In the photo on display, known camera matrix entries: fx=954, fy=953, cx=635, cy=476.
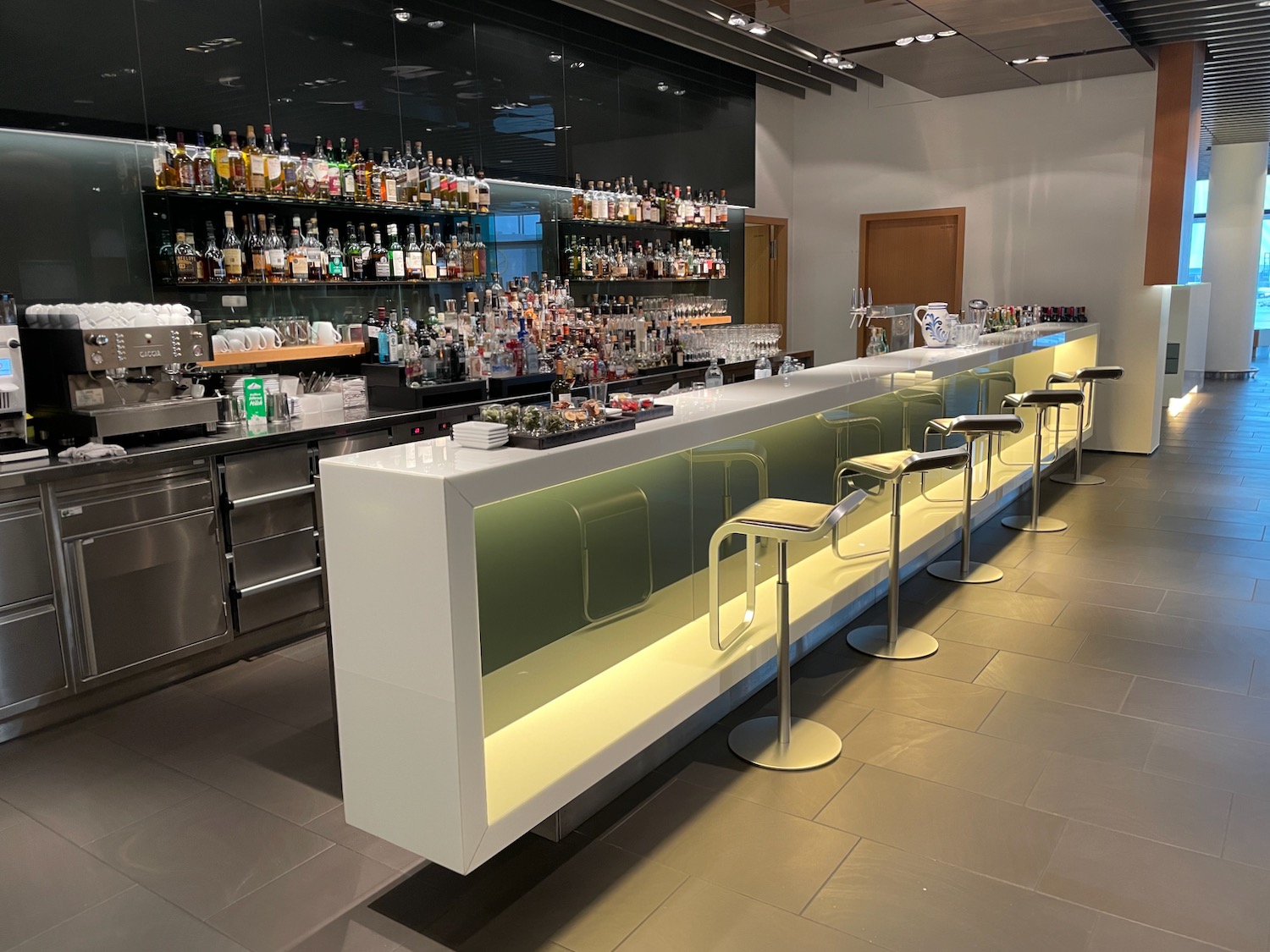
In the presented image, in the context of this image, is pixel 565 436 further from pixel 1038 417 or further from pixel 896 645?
pixel 1038 417

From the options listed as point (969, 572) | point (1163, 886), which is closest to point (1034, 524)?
point (969, 572)

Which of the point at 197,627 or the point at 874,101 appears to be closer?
the point at 197,627

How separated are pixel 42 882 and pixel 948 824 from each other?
2744mm

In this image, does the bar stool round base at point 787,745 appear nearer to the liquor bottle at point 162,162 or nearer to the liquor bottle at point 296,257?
the liquor bottle at point 296,257

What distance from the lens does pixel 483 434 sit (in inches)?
104

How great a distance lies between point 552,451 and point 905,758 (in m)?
1.81

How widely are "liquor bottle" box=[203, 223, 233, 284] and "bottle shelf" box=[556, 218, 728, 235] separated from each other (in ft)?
9.17

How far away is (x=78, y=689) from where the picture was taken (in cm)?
383

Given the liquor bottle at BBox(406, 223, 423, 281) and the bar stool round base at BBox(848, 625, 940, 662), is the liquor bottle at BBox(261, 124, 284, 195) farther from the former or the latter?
the bar stool round base at BBox(848, 625, 940, 662)

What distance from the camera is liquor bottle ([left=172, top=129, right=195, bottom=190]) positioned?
15.2ft

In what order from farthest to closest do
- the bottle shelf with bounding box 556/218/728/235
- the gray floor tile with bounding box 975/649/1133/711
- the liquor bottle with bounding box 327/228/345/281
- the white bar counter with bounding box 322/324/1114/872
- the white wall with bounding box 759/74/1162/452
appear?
the white wall with bounding box 759/74/1162/452 < the bottle shelf with bounding box 556/218/728/235 < the liquor bottle with bounding box 327/228/345/281 < the gray floor tile with bounding box 975/649/1133/711 < the white bar counter with bounding box 322/324/1114/872

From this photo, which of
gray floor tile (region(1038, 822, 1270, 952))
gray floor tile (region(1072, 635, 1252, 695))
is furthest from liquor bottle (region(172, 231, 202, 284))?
gray floor tile (region(1072, 635, 1252, 695))

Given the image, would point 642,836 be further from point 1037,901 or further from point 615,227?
point 615,227

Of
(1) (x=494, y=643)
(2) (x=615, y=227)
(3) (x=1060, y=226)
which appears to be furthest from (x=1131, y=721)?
(3) (x=1060, y=226)
